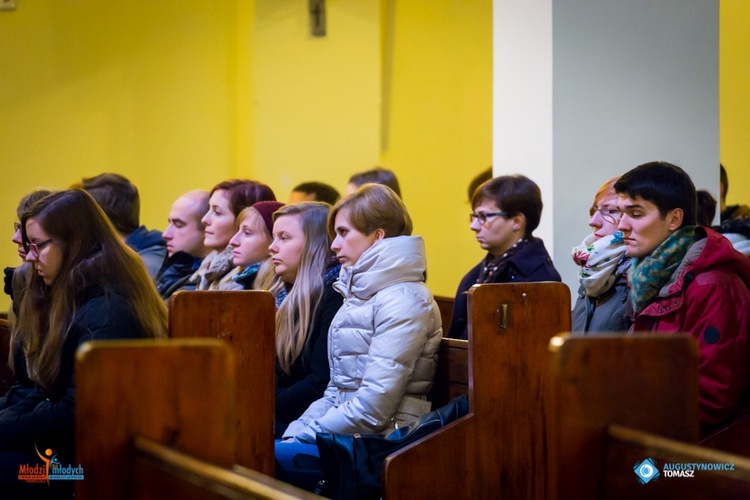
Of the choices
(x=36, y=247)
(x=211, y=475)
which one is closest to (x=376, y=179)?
(x=36, y=247)

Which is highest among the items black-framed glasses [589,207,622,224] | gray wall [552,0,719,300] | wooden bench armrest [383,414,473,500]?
gray wall [552,0,719,300]

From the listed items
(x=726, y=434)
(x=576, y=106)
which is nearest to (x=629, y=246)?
(x=726, y=434)

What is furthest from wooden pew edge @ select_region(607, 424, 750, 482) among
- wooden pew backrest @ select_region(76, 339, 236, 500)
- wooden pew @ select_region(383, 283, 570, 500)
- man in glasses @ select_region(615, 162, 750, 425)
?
wooden pew @ select_region(383, 283, 570, 500)

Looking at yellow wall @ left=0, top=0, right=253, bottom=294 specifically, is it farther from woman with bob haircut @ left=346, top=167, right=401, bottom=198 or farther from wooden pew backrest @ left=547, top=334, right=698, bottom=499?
wooden pew backrest @ left=547, top=334, right=698, bottom=499

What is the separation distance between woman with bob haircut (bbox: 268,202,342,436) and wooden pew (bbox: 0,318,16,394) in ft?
3.93

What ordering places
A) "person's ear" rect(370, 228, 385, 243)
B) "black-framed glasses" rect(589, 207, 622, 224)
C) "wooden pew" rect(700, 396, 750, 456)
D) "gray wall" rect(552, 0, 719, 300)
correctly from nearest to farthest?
"wooden pew" rect(700, 396, 750, 456)
"person's ear" rect(370, 228, 385, 243)
"black-framed glasses" rect(589, 207, 622, 224)
"gray wall" rect(552, 0, 719, 300)

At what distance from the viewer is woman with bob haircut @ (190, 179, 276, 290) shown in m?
4.34

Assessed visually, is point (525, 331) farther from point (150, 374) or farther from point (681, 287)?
point (150, 374)

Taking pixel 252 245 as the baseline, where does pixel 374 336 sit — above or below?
below

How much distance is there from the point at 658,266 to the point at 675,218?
19 centimetres

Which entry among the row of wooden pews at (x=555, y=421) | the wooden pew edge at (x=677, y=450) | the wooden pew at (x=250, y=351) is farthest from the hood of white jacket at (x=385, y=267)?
the wooden pew edge at (x=677, y=450)

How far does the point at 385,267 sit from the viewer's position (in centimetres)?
317

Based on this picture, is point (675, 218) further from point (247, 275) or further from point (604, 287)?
point (247, 275)

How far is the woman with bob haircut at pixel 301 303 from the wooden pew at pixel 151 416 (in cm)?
179
